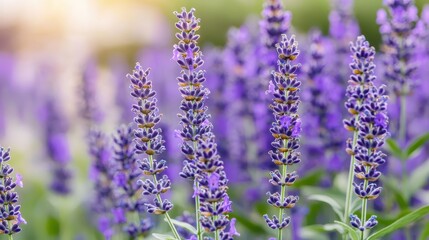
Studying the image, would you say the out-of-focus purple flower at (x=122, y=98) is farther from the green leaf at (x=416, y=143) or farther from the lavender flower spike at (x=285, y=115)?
the lavender flower spike at (x=285, y=115)

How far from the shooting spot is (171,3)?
74.2 ft

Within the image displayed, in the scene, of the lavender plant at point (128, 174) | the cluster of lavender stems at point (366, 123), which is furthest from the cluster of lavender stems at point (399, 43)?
the lavender plant at point (128, 174)

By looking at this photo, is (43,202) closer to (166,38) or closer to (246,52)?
(246,52)

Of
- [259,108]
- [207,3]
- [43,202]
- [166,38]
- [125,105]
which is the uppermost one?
[207,3]

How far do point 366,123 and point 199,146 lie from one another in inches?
29.8

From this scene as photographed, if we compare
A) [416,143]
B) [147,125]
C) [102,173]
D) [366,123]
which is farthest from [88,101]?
[366,123]

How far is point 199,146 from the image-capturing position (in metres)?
3.38

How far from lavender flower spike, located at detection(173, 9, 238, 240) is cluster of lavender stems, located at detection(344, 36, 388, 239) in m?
0.63

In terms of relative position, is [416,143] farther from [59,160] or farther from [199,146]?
[59,160]

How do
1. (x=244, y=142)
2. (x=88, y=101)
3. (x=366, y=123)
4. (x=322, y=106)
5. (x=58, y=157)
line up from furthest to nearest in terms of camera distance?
(x=58, y=157), (x=88, y=101), (x=244, y=142), (x=322, y=106), (x=366, y=123)

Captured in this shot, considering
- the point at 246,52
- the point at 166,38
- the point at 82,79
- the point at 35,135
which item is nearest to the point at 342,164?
the point at 246,52

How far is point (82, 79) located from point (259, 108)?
1698 millimetres

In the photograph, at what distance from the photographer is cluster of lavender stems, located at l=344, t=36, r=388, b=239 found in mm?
3521

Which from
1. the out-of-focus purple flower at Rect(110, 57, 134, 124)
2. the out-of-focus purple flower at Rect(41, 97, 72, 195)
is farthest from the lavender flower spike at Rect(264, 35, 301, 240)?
the out-of-focus purple flower at Rect(110, 57, 134, 124)
